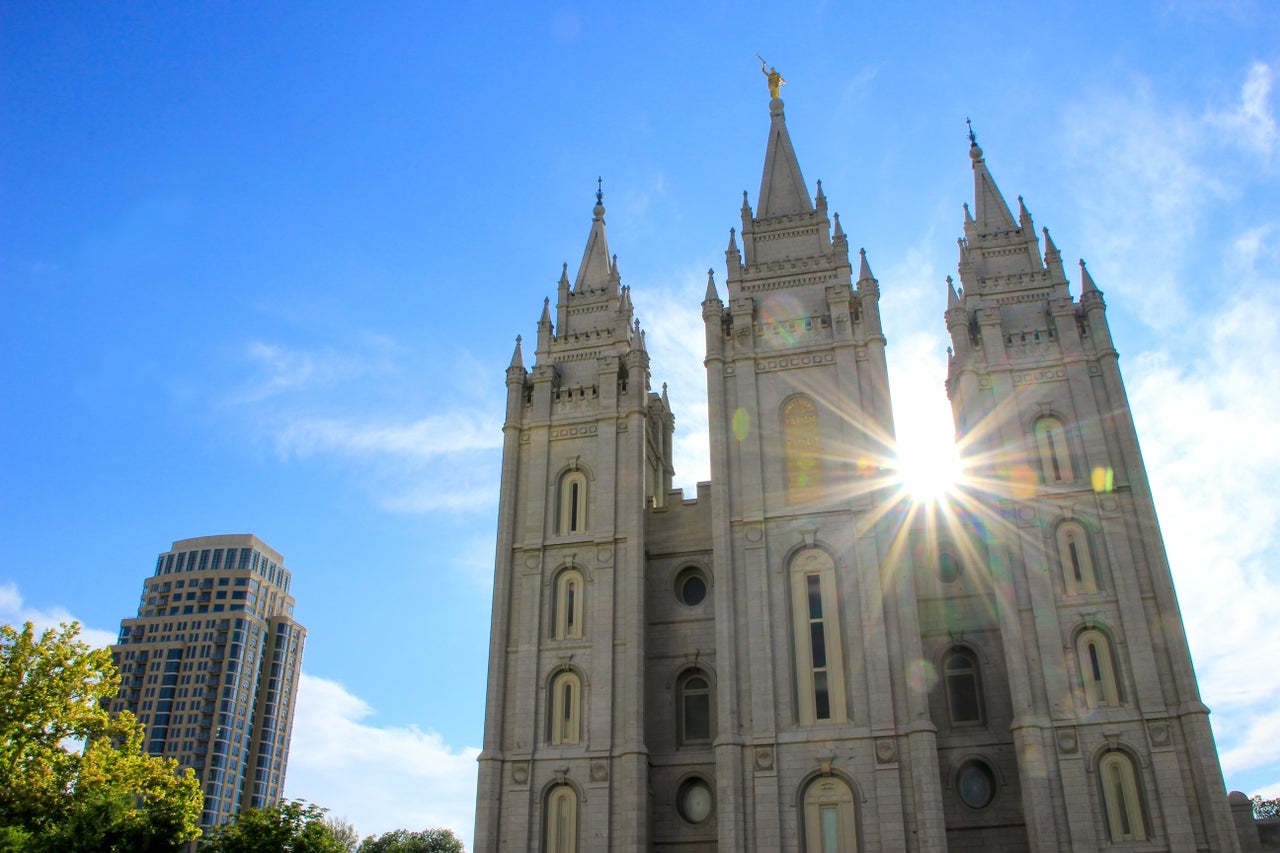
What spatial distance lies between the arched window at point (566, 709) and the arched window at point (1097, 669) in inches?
643

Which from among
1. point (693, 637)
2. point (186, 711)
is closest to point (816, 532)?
point (693, 637)

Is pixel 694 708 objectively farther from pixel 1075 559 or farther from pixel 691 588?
pixel 1075 559

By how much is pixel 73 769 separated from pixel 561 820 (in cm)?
1669

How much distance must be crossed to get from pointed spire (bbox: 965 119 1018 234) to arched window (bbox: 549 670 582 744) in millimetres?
24797

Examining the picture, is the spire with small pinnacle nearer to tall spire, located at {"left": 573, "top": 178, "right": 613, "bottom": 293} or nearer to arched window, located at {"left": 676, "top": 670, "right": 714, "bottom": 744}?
tall spire, located at {"left": 573, "top": 178, "right": 613, "bottom": 293}

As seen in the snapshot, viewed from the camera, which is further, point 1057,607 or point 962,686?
point 962,686

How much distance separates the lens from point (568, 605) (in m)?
37.2

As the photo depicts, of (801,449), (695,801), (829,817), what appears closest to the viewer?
(829,817)

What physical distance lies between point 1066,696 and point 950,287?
16016mm

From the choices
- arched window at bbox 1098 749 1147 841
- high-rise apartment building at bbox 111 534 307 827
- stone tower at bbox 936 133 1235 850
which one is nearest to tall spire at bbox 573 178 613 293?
stone tower at bbox 936 133 1235 850

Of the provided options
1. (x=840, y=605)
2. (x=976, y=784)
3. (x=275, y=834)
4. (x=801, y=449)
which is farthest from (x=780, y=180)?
(x=275, y=834)

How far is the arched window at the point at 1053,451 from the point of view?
35062 millimetres

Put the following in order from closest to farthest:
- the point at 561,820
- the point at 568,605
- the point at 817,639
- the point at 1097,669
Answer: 1. the point at 1097,669
2. the point at 561,820
3. the point at 817,639
4. the point at 568,605

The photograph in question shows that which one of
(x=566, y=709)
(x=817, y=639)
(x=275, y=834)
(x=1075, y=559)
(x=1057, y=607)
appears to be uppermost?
(x=1075, y=559)
